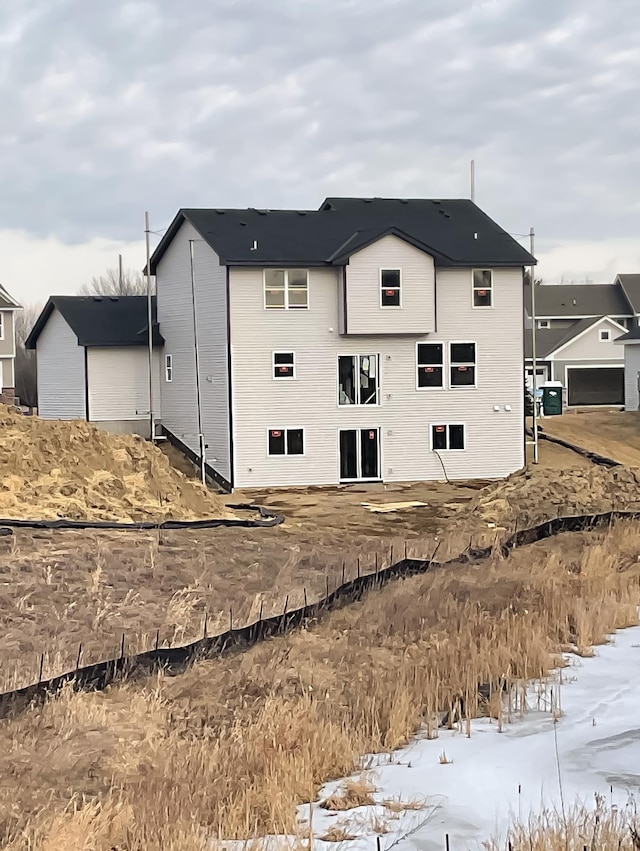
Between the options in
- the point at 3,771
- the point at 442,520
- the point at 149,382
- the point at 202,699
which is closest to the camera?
the point at 3,771

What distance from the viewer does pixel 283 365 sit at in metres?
36.6

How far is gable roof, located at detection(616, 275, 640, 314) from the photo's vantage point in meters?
79.2

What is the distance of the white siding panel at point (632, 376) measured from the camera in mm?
57125

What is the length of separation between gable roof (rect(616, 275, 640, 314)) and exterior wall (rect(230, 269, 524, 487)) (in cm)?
4339

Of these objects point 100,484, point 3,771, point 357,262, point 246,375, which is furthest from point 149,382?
point 3,771

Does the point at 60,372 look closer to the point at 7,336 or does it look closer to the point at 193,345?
the point at 193,345

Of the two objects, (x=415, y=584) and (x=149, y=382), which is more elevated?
(x=149, y=382)

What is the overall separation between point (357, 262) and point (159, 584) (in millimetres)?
22638

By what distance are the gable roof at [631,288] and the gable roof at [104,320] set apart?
45.3m

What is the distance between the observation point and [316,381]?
1442 inches

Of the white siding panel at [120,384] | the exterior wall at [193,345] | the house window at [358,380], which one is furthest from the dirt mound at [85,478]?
the white siding panel at [120,384]

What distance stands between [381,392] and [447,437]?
110 inches

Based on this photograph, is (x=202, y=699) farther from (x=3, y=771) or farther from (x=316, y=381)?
(x=316, y=381)

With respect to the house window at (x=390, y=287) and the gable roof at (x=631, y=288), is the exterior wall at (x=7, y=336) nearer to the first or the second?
the house window at (x=390, y=287)
